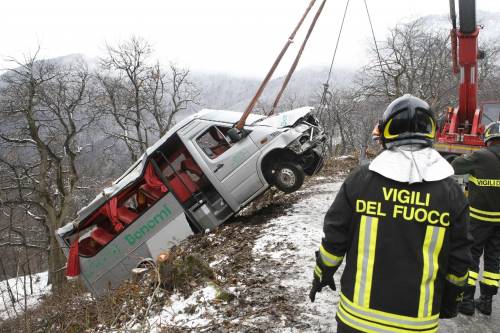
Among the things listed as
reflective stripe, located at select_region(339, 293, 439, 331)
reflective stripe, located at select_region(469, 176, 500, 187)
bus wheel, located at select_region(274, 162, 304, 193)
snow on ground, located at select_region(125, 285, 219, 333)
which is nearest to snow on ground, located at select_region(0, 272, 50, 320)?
snow on ground, located at select_region(125, 285, 219, 333)

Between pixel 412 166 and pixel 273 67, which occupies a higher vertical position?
pixel 273 67

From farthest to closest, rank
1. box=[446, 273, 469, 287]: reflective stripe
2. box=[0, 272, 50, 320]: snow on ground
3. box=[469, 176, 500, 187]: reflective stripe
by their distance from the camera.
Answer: box=[0, 272, 50, 320]: snow on ground, box=[469, 176, 500, 187]: reflective stripe, box=[446, 273, 469, 287]: reflective stripe

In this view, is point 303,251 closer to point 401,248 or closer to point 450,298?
point 450,298

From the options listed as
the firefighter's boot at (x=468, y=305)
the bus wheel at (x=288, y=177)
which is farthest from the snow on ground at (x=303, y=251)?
the firefighter's boot at (x=468, y=305)

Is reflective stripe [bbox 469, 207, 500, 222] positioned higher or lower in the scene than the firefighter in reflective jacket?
lower

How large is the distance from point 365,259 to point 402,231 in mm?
224

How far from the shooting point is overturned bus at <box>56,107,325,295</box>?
705 cm

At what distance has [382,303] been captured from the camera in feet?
5.96

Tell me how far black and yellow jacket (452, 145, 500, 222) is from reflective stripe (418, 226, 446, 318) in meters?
2.16

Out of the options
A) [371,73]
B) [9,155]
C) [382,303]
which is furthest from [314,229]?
[371,73]

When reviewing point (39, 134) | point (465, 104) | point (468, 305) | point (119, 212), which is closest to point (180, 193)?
point (119, 212)

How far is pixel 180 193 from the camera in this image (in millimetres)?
7504

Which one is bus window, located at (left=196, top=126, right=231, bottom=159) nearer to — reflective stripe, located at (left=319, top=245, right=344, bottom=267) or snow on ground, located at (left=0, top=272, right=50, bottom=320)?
snow on ground, located at (left=0, top=272, right=50, bottom=320)

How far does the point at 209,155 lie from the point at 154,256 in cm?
215
